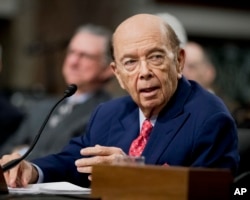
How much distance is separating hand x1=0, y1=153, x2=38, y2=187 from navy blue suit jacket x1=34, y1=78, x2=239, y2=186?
11cm

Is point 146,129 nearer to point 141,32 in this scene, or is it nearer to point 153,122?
point 153,122

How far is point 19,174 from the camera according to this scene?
3682 mm

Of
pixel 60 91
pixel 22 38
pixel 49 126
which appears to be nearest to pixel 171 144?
pixel 49 126

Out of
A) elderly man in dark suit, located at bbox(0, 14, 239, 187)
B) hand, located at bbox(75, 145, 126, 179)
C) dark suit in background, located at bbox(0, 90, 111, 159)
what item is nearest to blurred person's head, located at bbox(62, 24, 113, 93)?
dark suit in background, located at bbox(0, 90, 111, 159)

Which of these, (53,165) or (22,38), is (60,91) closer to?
(22,38)

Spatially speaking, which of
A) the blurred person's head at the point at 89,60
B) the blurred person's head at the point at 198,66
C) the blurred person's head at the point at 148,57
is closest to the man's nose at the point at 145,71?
the blurred person's head at the point at 148,57

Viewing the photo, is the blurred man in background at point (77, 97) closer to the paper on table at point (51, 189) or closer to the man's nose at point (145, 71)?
the man's nose at point (145, 71)

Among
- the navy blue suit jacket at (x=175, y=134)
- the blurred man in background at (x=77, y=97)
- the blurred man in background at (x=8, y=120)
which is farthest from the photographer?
the blurred man in background at (x=8, y=120)

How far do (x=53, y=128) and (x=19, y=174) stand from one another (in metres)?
2.31

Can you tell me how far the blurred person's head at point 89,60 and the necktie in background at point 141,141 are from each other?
8.06 ft

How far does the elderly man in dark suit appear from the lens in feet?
11.8

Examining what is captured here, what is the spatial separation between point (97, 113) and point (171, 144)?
1.79ft

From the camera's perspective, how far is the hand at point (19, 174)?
12.0ft

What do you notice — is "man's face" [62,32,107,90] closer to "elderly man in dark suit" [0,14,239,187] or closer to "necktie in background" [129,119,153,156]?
"elderly man in dark suit" [0,14,239,187]
